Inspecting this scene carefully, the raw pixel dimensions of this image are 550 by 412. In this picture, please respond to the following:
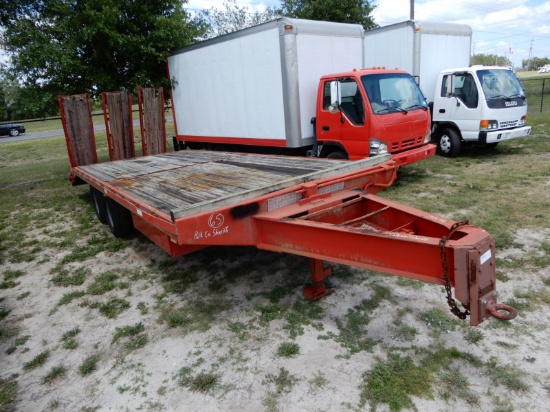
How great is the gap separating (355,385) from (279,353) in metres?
0.66

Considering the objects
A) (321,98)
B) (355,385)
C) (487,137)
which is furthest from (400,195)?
(355,385)

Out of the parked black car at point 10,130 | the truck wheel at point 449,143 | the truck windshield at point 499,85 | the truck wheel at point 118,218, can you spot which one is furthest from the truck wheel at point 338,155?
the parked black car at point 10,130

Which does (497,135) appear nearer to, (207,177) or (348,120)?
(348,120)

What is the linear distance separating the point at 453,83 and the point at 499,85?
1.07 m

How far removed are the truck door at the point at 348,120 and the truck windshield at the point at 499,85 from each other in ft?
13.3

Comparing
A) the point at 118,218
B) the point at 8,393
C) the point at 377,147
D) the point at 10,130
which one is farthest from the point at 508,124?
the point at 10,130

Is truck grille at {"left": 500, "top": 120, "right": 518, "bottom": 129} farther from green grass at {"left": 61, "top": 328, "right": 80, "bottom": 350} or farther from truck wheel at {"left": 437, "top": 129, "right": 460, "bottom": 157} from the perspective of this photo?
green grass at {"left": 61, "top": 328, "right": 80, "bottom": 350}

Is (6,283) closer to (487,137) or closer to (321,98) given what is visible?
(321,98)

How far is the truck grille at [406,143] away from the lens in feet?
23.7

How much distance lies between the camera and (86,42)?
33.1ft

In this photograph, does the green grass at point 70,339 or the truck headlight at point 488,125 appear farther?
the truck headlight at point 488,125

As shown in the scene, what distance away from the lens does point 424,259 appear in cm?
253

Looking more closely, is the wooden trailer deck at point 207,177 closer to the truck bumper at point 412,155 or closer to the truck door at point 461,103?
the truck bumper at point 412,155

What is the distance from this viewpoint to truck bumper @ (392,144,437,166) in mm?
7182
